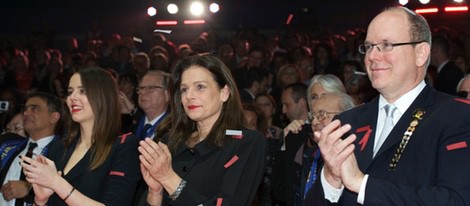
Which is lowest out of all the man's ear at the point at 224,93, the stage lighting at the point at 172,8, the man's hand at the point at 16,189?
the man's hand at the point at 16,189

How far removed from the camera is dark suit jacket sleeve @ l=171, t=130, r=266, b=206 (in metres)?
4.23

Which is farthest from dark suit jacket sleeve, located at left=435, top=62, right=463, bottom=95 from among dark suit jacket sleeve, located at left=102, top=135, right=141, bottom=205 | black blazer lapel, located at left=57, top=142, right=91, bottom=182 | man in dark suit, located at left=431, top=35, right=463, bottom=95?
black blazer lapel, located at left=57, top=142, right=91, bottom=182

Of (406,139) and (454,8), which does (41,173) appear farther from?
(454,8)

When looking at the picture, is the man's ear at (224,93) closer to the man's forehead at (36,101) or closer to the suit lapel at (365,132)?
the suit lapel at (365,132)

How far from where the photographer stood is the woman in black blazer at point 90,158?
15.2 feet

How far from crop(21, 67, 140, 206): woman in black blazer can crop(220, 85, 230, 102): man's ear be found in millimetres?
739

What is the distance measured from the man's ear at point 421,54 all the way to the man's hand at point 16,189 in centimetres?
348

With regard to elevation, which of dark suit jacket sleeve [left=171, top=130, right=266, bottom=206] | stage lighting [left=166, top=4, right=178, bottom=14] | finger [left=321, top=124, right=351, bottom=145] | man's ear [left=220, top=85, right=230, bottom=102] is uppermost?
stage lighting [left=166, top=4, right=178, bottom=14]

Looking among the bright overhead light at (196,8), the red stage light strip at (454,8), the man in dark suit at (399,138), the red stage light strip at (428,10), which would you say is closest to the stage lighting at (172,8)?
the bright overhead light at (196,8)

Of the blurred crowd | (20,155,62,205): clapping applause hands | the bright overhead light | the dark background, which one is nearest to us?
(20,155,62,205): clapping applause hands

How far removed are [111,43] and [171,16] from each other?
6.47ft

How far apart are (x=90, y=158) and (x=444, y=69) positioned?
5108 mm

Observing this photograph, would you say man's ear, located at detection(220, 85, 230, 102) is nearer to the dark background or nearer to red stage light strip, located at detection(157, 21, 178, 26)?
red stage light strip, located at detection(157, 21, 178, 26)

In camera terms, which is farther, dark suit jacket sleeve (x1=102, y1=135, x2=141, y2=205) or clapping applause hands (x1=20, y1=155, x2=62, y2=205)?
dark suit jacket sleeve (x1=102, y1=135, x2=141, y2=205)
